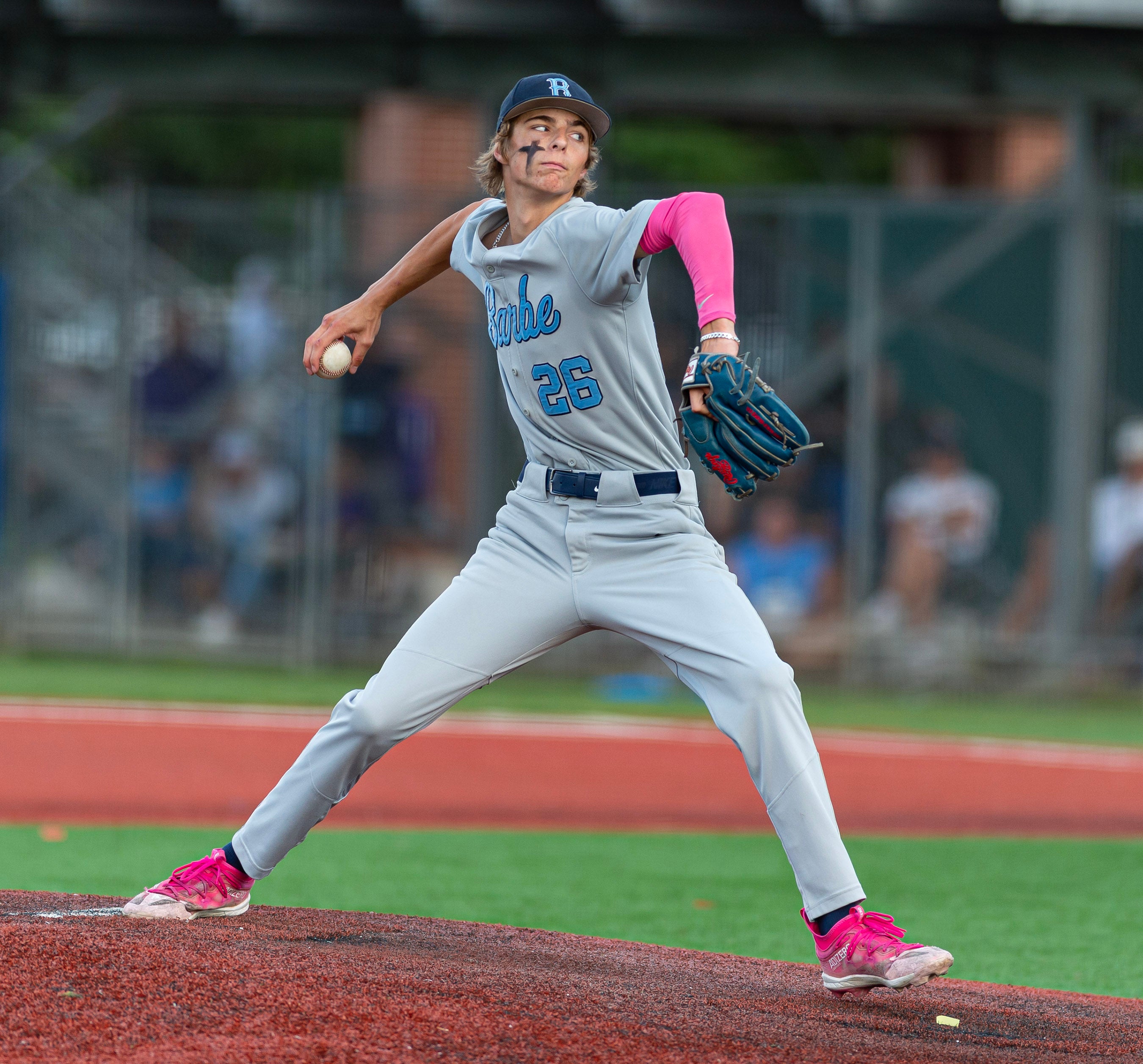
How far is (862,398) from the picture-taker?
11703 mm

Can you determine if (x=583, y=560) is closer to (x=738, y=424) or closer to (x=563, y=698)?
(x=738, y=424)

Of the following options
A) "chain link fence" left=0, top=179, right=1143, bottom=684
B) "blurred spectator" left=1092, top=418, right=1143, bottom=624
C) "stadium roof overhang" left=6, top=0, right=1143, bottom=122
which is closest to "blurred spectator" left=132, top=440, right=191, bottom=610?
"chain link fence" left=0, top=179, right=1143, bottom=684

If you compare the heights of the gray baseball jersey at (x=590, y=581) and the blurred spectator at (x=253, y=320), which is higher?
the blurred spectator at (x=253, y=320)

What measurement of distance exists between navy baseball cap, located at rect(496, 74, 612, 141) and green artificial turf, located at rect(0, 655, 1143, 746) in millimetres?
6209

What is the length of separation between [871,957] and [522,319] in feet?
5.59

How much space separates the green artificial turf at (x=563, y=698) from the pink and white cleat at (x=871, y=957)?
6.19 metres

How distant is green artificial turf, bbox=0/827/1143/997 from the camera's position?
4.96m

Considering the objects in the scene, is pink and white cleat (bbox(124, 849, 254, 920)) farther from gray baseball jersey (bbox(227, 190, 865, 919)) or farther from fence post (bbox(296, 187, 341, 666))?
fence post (bbox(296, 187, 341, 666))

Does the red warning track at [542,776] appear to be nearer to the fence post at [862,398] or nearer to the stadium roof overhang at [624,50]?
the fence post at [862,398]

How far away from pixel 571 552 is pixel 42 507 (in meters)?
9.20

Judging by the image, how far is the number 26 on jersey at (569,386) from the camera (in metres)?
3.92

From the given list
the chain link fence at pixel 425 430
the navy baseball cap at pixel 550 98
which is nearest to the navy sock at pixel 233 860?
the navy baseball cap at pixel 550 98

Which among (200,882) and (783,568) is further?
(783,568)

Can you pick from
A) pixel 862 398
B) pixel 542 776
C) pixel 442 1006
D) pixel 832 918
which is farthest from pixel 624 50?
pixel 442 1006
